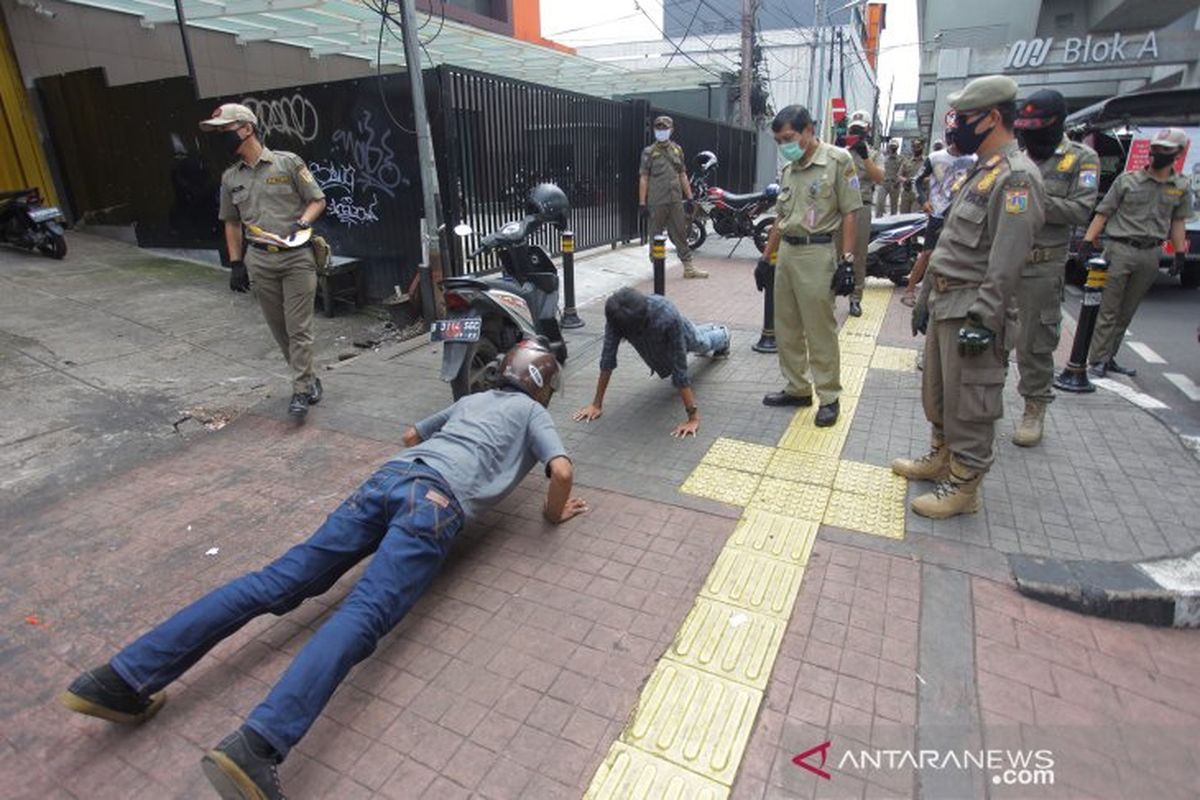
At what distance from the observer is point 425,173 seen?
6.37 meters

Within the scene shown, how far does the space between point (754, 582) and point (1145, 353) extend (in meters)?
6.06

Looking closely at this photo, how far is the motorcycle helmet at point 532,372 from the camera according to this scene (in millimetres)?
3320

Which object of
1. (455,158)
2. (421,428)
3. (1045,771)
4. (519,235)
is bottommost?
(1045,771)

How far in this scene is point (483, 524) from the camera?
11.7 feet

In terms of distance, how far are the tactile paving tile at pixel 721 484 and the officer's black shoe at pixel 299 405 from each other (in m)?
2.89

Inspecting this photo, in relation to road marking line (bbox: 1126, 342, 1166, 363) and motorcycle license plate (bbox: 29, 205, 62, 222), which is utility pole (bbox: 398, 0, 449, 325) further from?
road marking line (bbox: 1126, 342, 1166, 363)

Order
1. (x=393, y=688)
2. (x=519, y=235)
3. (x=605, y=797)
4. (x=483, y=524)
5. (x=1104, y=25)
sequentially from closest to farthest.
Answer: (x=605, y=797) → (x=393, y=688) → (x=483, y=524) → (x=519, y=235) → (x=1104, y=25)

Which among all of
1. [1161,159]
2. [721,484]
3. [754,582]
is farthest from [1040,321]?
[1161,159]

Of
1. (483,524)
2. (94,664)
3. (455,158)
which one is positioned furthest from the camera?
(455,158)

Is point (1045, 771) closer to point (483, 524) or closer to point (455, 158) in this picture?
point (483, 524)

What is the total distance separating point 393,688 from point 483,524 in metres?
1.16

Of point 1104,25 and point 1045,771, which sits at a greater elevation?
point 1104,25

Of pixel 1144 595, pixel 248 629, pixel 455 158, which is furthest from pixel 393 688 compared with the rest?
pixel 455 158

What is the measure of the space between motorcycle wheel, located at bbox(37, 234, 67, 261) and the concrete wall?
2764mm
